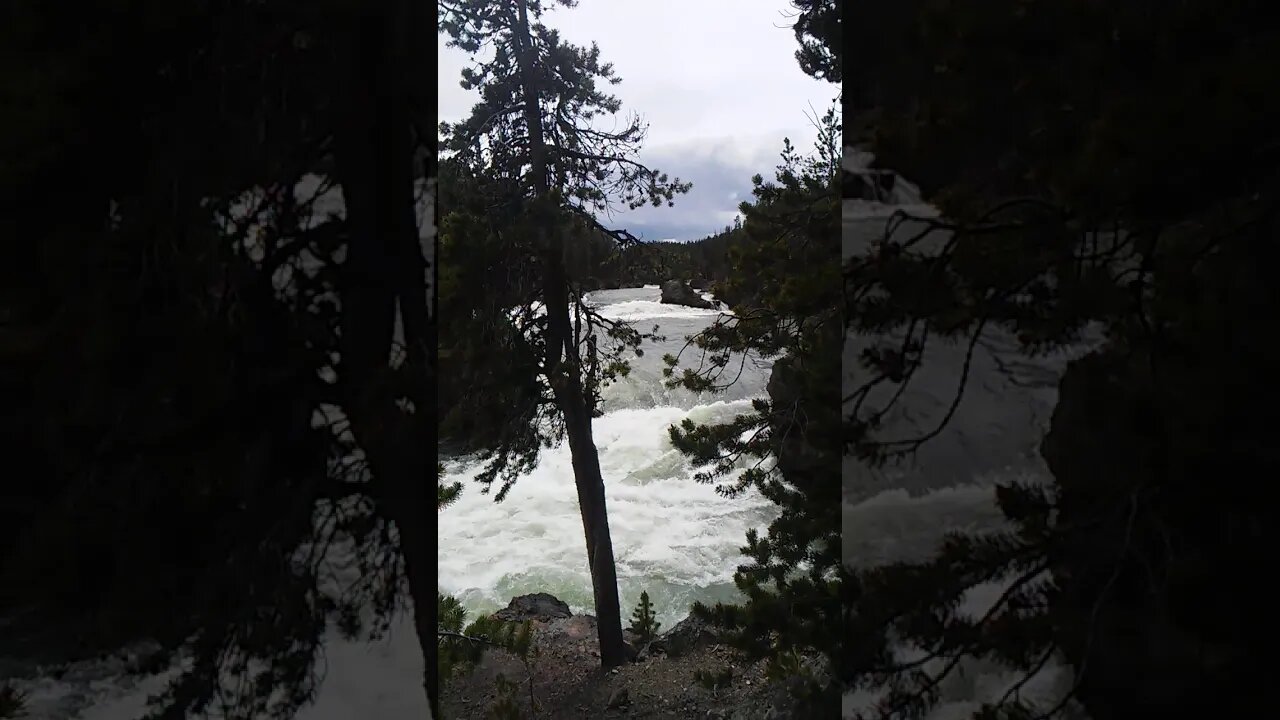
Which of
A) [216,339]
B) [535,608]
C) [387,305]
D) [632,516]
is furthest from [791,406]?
[632,516]

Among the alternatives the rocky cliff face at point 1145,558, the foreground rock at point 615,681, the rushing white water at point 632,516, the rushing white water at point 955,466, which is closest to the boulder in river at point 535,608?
the foreground rock at point 615,681

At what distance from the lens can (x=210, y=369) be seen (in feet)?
3.62

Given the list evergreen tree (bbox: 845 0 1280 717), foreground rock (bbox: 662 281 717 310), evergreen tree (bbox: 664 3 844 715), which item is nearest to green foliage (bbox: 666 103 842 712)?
evergreen tree (bbox: 664 3 844 715)

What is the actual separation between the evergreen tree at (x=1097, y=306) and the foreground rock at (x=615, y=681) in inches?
106

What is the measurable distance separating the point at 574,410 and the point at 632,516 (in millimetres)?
2419

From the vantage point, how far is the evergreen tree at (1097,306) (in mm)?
737

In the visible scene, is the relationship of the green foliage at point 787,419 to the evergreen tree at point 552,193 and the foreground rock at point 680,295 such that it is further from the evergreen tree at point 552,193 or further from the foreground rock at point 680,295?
the foreground rock at point 680,295

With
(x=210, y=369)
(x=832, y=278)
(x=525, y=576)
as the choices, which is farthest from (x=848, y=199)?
(x=525, y=576)

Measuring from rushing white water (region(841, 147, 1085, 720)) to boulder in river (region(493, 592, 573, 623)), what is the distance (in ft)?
13.0

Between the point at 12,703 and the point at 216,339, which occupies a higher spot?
the point at 216,339

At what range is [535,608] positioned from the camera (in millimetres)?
4844

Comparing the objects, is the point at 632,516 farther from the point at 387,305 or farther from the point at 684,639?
the point at 387,305

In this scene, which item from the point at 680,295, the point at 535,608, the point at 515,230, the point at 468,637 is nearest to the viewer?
the point at 468,637

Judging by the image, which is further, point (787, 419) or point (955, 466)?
point (787, 419)
